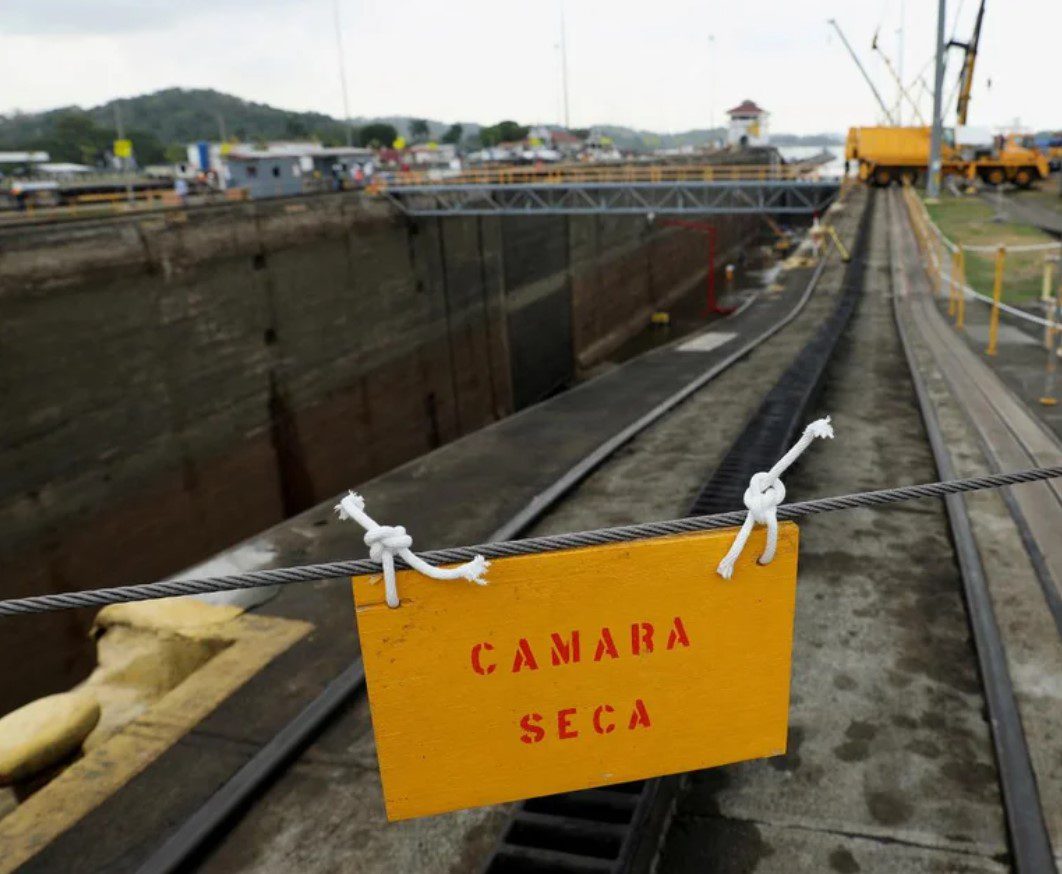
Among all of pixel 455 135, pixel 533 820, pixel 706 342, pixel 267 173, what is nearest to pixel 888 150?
pixel 706 342

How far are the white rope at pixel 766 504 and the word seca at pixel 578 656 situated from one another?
0.84 feet

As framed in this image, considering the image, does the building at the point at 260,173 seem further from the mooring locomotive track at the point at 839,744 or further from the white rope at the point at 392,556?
the white rope at the point at 392,556

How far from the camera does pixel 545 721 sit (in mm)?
2262

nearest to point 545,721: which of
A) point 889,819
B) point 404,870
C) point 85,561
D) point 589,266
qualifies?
point 404,870

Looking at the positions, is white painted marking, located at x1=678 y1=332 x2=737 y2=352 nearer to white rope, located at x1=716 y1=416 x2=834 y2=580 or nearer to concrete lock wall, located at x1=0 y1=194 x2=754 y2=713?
concrete lock wall, located at x1=0 y1=194 x2=754 y2=713

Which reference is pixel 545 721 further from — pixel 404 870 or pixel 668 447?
pixel 668 447

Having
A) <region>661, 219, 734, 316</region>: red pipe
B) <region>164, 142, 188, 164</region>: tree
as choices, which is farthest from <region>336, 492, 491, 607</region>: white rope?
<region>164, 142, 188, 164</region>: tree

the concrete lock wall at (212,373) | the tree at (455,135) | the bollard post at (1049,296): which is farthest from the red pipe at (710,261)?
the tree at (455,135)

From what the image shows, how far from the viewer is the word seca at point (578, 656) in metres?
2.15

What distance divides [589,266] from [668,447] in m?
32.2

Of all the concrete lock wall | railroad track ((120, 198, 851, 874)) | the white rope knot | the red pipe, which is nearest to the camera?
the white rope knot

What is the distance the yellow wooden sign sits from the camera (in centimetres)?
207

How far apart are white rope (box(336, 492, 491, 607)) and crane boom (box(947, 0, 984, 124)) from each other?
249ft

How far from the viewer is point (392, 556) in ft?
6.29
